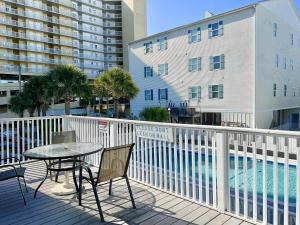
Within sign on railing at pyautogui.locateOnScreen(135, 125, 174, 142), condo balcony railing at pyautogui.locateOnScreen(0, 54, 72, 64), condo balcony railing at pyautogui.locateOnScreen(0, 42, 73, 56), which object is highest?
condo balcony railing at pyautogui.locateOnScreen(0, 42, 73, 56)

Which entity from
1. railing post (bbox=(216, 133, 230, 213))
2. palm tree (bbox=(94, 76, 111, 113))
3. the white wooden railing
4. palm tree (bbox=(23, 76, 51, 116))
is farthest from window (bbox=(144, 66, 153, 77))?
railing post (bbox=(216, 133, 230, 213))

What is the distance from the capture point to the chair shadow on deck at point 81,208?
9.92 ft

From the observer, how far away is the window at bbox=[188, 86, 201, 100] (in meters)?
20.6

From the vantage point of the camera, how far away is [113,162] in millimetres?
3084

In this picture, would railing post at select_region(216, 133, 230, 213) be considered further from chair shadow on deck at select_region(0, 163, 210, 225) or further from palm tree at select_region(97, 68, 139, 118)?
palm tree at select_region(97, 68, 139, 118)

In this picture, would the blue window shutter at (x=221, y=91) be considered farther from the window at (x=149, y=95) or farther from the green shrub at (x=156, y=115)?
the window at (x=149, y=95)

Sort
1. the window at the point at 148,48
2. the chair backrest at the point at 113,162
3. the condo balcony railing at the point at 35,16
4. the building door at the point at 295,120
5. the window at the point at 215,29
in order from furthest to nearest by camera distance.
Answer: the condo balcony railing at the point at 35,16
the window at the point at 148,48
the building door at the point at 295,120
the window at the point at 215,29
the chair backrest at the point at 113,162

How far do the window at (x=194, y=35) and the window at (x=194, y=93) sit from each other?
155 inches

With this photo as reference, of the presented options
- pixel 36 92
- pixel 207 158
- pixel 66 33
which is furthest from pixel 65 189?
pixel 66 33

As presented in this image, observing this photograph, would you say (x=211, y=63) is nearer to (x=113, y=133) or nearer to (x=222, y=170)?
(x=113, y=133)

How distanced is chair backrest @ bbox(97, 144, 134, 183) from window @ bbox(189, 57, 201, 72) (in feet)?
60.2

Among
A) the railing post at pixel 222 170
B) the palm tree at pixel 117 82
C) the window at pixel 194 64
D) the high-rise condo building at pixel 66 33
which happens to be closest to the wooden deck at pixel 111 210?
the railing post at pixel 222 170

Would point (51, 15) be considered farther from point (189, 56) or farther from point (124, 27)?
point (189, 56)

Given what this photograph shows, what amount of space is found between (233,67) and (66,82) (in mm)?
12778
